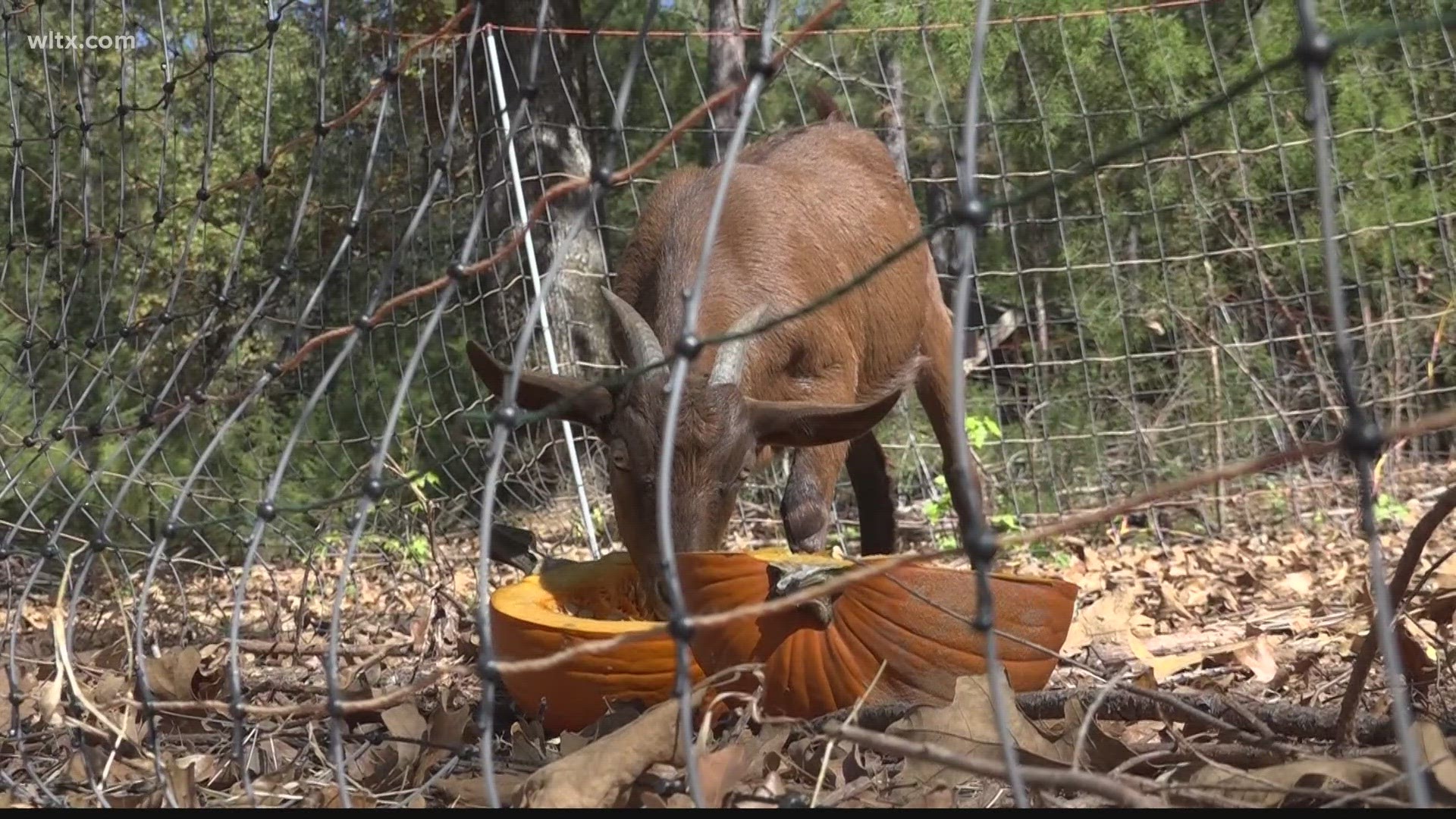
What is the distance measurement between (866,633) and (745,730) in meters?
0.38

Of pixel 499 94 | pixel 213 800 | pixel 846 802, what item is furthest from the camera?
pixel 499 94

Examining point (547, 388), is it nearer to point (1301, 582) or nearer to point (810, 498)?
point (810, 498)

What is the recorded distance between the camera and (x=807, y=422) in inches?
158

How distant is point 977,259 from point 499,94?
5425mm

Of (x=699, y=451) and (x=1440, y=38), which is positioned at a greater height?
(x=1440, y=38)

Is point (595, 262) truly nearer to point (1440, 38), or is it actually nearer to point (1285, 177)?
point (1285, 177)

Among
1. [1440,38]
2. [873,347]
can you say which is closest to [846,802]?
[873,347]

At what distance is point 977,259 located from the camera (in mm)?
10883

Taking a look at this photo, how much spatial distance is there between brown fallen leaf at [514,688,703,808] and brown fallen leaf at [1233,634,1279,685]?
1931mm

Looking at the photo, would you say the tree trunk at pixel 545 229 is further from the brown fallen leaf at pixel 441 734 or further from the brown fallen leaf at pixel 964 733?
the brown fallen leaf at pixel 964 733

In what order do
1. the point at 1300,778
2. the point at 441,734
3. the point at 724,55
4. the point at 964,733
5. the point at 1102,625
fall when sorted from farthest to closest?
the point at 724,55
the point at 1102,625
the point at 441,734
the point at 964,733
the point at 1300,778

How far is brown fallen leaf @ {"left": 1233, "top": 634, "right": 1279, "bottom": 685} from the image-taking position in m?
3.42

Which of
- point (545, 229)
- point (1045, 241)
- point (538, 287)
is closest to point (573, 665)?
point (538, 287)

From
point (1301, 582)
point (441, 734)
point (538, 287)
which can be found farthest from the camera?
point (1301, 582)
